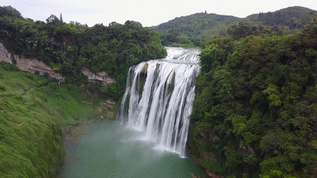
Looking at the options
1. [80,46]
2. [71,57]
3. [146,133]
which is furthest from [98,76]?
[146,133]

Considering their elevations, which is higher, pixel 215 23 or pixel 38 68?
pixel 215 23

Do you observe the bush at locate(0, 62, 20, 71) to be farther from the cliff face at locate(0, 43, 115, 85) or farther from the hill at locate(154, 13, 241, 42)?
the hill at locate(154, 13, 241, 42)

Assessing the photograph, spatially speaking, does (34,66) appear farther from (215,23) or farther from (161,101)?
(215,23)

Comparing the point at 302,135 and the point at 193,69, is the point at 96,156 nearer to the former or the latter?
the point at 193,69

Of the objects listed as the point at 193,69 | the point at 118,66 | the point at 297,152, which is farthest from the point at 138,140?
the point at 297,152

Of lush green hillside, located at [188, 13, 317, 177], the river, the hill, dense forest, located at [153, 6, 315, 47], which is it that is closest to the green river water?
the river
